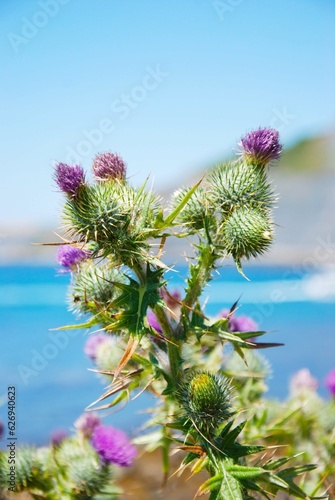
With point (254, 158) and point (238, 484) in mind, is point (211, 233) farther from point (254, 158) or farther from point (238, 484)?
point (238, 484)

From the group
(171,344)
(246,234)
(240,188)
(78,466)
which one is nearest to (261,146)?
(240,188)

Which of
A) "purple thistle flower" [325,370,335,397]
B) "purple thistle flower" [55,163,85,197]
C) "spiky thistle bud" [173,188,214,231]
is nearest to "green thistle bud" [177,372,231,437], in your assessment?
"spiky thistle bud" [173,188,214,231]

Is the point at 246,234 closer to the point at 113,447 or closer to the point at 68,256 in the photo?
the point at 68,256

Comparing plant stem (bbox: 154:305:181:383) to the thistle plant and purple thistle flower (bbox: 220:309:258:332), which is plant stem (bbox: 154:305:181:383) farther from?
purple thistle flower (bbox: 220:309:258:332)

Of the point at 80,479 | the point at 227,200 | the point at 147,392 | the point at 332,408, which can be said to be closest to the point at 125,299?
the point at 227,200

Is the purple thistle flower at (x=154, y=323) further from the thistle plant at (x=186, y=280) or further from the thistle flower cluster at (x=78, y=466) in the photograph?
the thistle flower cluster at (x=78, y=466)

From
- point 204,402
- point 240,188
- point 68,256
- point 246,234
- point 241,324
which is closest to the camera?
point 204,402
